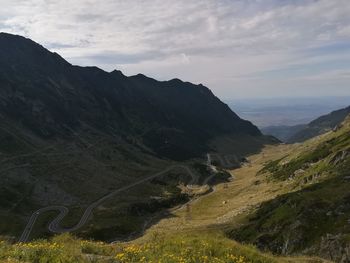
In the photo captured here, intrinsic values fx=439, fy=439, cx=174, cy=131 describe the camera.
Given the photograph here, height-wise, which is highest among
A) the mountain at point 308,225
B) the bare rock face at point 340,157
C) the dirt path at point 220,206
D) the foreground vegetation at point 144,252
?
the foreground vegetation at point 144,252

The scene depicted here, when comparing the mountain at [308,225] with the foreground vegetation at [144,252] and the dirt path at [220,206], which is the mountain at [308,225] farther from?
the foreground vegetation at [144,252]

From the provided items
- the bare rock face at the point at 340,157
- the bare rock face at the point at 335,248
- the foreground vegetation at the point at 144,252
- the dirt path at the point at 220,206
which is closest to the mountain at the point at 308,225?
the bare rock face at the point at 335,248

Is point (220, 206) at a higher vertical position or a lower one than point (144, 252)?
lower

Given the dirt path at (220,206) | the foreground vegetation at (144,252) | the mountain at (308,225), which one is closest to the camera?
the foreground vegetation at (144,252)

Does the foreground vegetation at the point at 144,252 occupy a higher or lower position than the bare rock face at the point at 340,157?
higher

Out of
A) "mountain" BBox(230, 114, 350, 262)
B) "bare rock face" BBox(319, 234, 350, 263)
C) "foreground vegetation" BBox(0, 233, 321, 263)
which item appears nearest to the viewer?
"foreground vegetation" BBox(0, 233, 321, 263)

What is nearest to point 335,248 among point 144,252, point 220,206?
point 144,252

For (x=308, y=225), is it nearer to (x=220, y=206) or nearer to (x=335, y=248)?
(x=335, y=248)

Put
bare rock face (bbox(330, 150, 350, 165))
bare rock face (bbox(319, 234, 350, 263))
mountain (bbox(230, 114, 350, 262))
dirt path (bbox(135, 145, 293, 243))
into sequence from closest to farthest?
bare rock face (bbox(319, 234, 350, 263)), mountain (bbox(230, 114, 350, 262)), dirt path (bbox(135, 145, 293, 243)), bare rock face (bbox(330, 150, 350, 165))

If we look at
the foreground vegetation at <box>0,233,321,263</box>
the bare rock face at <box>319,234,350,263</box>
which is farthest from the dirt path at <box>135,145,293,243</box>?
the foreground vegetation at <box>0,233,321,263</box>

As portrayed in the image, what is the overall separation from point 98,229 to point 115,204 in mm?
38757

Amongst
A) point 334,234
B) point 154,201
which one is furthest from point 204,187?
point 334,234

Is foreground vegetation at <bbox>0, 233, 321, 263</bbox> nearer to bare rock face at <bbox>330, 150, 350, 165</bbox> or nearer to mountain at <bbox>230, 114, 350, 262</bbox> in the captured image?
mountain at <bbox>230, 114, 350, 262</bbox>

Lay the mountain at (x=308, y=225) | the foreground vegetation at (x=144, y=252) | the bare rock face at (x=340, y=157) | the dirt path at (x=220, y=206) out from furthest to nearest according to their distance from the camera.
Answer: the bare rock face at (x=340, y=157), the dirt path at (x=220, y=206), the mountain at (x=308, y=225), the foreground vegetation at (x=144, y=252)
